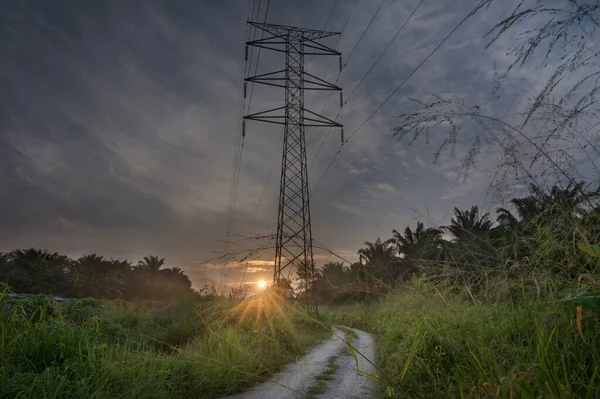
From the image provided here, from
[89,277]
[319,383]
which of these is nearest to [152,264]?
[89,277]

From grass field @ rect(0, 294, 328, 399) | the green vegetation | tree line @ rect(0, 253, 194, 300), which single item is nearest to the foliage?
tree line @ rect(0, 253, 194, 300)

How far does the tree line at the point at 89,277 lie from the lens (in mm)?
Answer: 29406

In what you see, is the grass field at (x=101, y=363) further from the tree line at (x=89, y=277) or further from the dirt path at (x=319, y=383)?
the tree line at (x=89, y=277)

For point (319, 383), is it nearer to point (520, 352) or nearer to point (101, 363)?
point (101, 363)

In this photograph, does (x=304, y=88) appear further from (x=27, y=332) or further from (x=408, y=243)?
(x=408, y=243)

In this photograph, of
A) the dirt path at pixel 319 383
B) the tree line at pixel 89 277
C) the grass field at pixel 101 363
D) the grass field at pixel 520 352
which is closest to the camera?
the grass field at pixel 520 352

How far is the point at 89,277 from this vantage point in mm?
37938

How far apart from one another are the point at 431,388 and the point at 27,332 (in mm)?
4778

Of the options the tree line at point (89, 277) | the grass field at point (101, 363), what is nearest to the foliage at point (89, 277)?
the tree line at point (89, 277)

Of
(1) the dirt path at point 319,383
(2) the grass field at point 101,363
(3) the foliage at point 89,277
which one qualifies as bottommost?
(1) the dirt path at point 319,383

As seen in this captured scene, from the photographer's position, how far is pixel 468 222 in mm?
26500

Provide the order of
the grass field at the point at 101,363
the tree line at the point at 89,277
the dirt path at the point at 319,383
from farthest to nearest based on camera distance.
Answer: the tree line at the point at 89,277
the dirt path at the point at 319,383
the grass field at the point at 101,363

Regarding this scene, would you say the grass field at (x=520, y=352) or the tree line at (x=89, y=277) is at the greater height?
the tree line at (x=89, y=277)

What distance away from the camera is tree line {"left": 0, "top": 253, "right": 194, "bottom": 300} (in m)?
29.4
